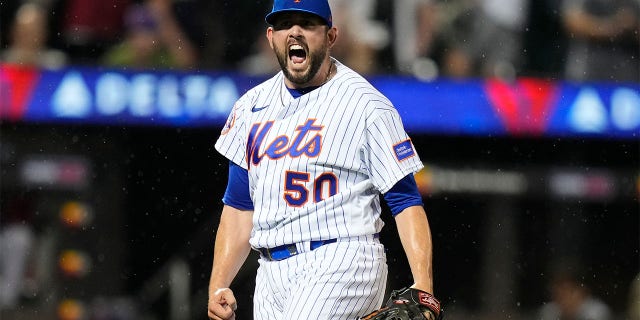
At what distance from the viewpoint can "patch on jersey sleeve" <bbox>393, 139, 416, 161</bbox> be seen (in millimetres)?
4043

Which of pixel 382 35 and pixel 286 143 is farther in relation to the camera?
pixel 382 35

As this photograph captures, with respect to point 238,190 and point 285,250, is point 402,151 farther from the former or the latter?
point 238,190

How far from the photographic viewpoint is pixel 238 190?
174 inches

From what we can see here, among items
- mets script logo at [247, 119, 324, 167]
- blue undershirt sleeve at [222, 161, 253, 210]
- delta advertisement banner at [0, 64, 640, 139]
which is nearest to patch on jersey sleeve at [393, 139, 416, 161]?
mets script logo at [247, 119, 324, 167]

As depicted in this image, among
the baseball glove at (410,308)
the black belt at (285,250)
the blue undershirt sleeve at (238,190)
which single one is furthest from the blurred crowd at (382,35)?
the baseball glove at (410,308)

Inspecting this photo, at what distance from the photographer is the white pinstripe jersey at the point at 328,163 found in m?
4.07

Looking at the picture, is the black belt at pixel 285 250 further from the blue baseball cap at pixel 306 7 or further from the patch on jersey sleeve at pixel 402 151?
the blue baseball cap at pixel 306 7

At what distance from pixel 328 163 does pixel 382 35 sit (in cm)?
482

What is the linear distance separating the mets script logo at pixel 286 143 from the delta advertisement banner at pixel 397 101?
411cm

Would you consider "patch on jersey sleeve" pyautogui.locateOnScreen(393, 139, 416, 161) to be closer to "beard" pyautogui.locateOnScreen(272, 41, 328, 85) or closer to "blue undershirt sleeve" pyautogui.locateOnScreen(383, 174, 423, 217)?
"blue undershirt sleeve" pyautogui.locateOnScreen(383, 174, 423, 217)

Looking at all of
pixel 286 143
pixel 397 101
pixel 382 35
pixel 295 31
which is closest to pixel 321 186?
pixel 286 143

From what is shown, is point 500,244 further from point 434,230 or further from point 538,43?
point 538,43

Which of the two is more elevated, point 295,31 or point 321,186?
point 295,31

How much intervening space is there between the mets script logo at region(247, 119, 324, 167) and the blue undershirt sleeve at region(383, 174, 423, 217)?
10.8 inches
